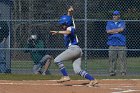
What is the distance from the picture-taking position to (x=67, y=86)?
13273mm

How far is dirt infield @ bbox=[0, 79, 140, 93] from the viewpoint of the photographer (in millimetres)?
12438

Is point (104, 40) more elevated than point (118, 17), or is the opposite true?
Result: point (118, 17)

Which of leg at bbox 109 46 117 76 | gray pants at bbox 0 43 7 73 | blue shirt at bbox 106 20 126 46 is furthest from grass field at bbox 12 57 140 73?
blue shirt at bbox 106 20 126 46

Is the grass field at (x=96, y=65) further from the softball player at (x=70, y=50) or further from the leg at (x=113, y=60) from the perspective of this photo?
the softball player at (x=70, y=50)

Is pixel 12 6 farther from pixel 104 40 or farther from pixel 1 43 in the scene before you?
pixel 104 40

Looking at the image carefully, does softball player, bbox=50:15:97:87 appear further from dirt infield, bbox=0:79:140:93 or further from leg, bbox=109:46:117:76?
leg, bbox=109:46:117:76

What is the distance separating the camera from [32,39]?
17859 millimetres

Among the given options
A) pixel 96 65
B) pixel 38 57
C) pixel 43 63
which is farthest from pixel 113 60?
pixel 96 65

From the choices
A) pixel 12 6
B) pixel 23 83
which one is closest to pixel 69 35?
pixel 23 83

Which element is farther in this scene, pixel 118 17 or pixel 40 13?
pixel 40 13

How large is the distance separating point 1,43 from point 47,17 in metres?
2.41

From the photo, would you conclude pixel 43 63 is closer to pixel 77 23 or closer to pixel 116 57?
pixel 116 57

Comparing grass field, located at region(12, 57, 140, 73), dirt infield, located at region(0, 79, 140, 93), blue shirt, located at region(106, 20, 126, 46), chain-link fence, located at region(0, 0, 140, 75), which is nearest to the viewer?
dirt infield, located at region(0, 79, 140, 93)

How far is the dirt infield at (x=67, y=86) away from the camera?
12438 millimetres
